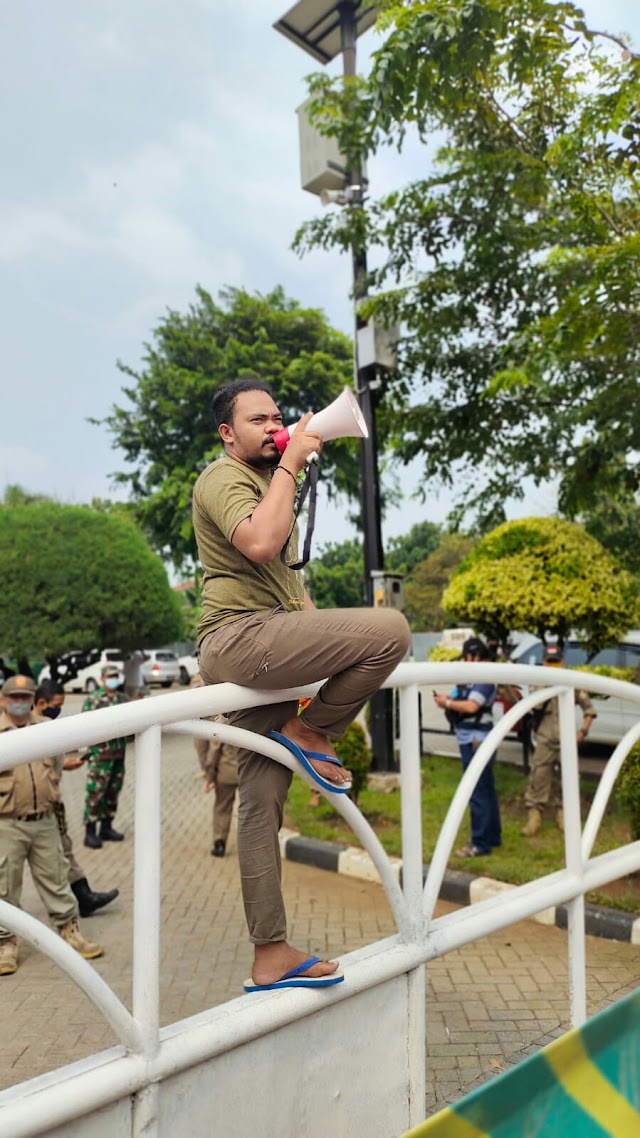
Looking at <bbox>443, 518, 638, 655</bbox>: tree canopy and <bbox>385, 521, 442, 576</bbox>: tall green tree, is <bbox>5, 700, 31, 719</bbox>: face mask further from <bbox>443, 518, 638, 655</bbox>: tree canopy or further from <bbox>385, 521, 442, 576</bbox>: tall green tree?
<bbox>385, 521, 442, 576</bbox>: tall green tree

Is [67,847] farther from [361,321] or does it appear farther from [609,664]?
[609,664]

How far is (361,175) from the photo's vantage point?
27.6 feet

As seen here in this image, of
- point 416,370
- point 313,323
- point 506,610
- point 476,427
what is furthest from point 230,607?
point 313,323

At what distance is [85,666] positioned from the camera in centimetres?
1792

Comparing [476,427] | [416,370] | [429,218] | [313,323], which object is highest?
[313,323]

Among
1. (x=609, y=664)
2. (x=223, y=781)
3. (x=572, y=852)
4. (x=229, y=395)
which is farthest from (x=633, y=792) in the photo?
(x=609, y=664)

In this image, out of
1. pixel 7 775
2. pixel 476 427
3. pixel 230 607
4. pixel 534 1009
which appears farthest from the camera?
pixel 476 427

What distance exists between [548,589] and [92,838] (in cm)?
450

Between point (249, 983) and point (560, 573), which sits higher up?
point (560, 573)

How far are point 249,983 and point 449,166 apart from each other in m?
7.38

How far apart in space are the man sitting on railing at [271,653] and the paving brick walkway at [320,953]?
103 centimetres

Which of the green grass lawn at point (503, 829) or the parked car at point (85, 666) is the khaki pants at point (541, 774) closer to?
the green grass lawn at point (503, 829)

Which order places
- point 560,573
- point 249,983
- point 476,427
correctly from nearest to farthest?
point 249,983
point 560,573
point 476,427

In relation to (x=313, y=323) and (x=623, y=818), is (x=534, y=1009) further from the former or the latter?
(x=313, y=323)
